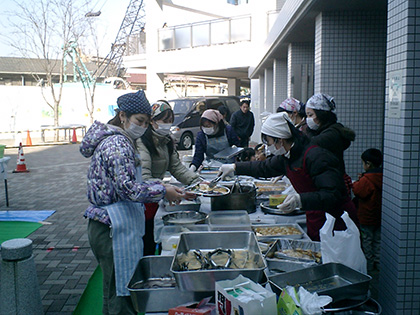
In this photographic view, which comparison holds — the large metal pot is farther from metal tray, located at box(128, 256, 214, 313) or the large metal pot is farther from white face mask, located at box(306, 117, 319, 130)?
metal tray, located at box(128, 256, 214, 313)

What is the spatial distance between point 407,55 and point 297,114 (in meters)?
3.06

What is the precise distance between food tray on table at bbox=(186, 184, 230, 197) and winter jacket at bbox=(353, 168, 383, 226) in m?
1.74

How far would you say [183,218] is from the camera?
370 centimetres

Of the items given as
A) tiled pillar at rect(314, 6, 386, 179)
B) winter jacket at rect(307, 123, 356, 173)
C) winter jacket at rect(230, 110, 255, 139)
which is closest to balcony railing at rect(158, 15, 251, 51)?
winter jacket at rect(230, 110, 255, 139)

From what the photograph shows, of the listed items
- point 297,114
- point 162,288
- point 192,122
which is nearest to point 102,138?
point 162,288

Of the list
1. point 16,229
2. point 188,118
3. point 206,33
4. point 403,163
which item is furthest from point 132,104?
point 206,33

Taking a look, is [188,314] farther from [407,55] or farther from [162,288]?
[407,55]

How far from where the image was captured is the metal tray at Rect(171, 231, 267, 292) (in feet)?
6.96

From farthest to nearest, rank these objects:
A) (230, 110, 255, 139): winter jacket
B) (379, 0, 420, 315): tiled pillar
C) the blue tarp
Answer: (230, 110, 255, 139): winter jacket
the blue tarp
(379, 0, 420, 315): tiled pillar

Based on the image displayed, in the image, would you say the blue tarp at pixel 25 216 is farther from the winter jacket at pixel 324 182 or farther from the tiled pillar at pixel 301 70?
the winter jacket at pixel 324 182

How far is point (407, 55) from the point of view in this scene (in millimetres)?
2459

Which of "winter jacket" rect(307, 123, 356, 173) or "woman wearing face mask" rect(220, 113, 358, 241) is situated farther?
"winter jacket" rect(307, 123, 356, 173)

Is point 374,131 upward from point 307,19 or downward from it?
downward

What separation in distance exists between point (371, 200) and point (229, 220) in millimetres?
1901
